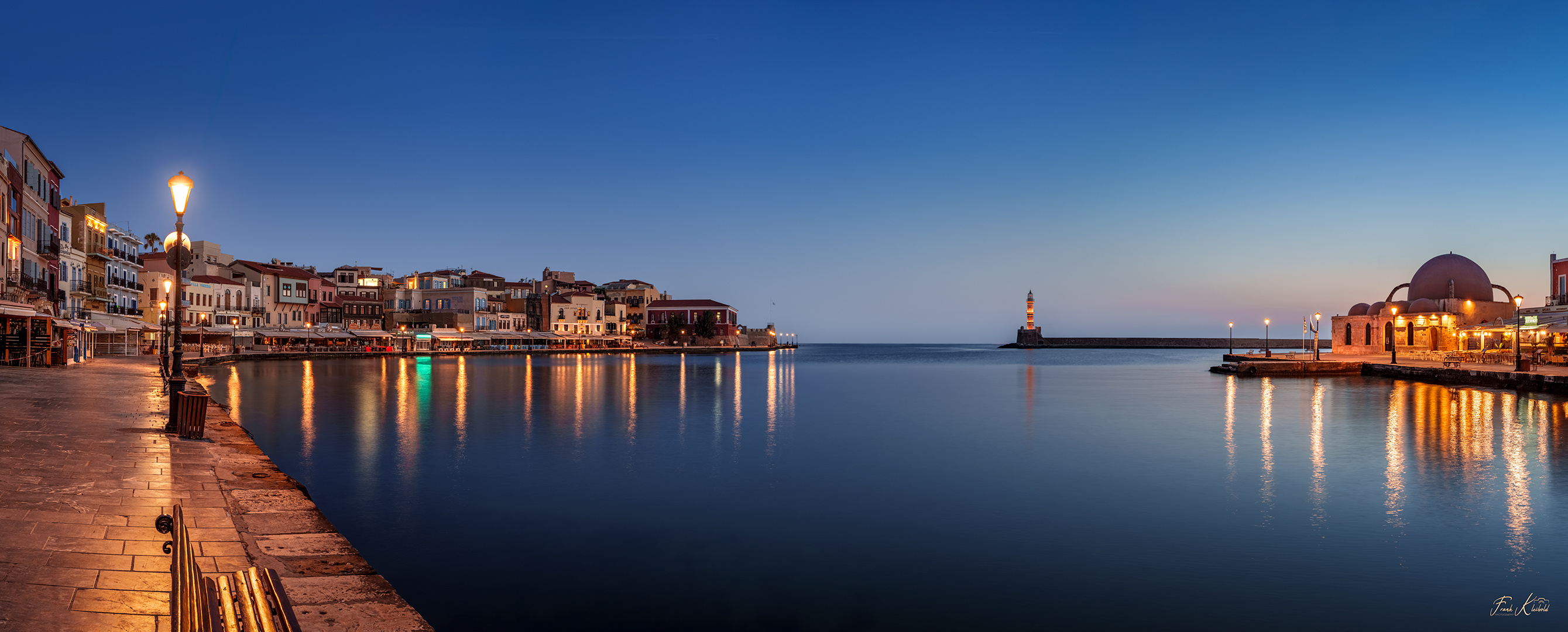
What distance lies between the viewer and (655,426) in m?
23.6

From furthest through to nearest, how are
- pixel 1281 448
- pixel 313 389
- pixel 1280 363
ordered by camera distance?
pixel 1280 363, pixel 313 389, pixel 1281 448

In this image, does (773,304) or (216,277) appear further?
(773,304)

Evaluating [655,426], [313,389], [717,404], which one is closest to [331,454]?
[655,426]

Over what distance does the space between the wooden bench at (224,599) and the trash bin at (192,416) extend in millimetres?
10265

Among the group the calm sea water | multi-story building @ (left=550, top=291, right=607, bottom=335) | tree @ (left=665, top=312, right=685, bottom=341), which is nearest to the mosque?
the calm sea water

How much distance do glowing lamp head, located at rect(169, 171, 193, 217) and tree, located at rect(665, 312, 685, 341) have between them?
315ft

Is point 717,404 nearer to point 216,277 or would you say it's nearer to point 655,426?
point 655,426

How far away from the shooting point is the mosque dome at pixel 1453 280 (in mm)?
55094

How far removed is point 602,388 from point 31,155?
23.2 metres

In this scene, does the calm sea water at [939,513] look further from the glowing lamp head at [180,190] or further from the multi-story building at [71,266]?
the multi-story building at [71,266]

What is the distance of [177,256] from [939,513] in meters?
12.1

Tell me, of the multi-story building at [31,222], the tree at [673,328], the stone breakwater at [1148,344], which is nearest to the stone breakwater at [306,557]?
the multi-story building at [31,222]

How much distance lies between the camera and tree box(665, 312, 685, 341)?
10731 centimetres

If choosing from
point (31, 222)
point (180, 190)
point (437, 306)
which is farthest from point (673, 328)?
point (180, 190)
